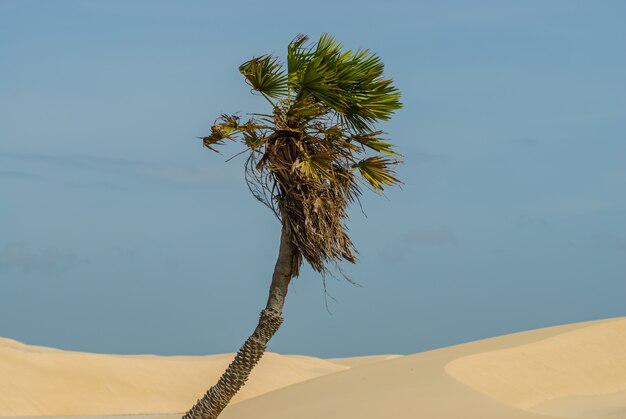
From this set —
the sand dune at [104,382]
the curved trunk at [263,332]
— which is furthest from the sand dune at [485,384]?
the sand dune at [104,382]

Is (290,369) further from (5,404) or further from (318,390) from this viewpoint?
(318,390)

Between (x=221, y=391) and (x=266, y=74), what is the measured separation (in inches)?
233

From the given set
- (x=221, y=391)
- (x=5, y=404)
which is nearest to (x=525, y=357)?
(x=221, y=391)

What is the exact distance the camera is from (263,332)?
17016 millimetres

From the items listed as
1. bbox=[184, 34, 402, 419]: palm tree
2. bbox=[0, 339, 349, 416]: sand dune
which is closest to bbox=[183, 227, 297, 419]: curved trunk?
bbox=[184, 34, 402, 419]: palm tree

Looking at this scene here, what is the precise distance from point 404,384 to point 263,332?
5.97 metres

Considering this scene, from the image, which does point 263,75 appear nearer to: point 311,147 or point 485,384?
point 311,147

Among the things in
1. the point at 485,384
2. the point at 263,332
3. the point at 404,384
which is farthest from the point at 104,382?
the point at 263,332

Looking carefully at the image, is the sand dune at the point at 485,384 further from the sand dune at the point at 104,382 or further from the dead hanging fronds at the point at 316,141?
the sand dune at the point at 104,382

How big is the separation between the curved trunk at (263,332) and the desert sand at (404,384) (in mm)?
3267

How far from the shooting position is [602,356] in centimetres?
2775

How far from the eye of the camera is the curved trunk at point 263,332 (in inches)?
664

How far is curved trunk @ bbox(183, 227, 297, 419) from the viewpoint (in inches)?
664

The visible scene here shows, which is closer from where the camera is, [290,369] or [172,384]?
[172,384]
